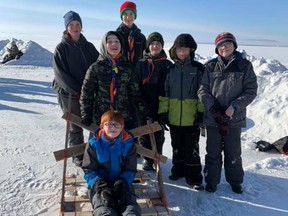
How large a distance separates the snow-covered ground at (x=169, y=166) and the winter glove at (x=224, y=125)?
0.81 meters

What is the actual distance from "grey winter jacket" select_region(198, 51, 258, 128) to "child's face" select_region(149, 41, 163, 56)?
686 millimetres

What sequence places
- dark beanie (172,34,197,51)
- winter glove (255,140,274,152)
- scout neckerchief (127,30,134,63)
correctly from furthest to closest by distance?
winter glove (255,140,274,152) < scout neckerchief (127,30,134,63) < dark beanie (172,34,197,51)

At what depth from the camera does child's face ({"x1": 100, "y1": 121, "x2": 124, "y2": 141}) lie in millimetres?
3283

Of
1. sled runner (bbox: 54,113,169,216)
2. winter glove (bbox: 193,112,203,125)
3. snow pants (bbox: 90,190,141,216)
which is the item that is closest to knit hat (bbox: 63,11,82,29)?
sled runner (bbox: 54,113,169,216)

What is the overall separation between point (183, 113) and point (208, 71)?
1.92ft

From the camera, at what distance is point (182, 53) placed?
4.03 metres

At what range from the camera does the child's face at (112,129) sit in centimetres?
328

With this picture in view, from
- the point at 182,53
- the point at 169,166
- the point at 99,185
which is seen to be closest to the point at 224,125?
the point at 182,53

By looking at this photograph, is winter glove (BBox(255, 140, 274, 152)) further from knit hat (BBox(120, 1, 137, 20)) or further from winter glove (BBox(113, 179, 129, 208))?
winter glove (BBox(113, 179, 129, 208))

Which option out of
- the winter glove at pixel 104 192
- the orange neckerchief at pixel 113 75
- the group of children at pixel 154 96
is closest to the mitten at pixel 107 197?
the winter glove at pixel 104 192

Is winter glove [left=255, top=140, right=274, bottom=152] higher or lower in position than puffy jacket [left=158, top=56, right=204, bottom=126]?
lower

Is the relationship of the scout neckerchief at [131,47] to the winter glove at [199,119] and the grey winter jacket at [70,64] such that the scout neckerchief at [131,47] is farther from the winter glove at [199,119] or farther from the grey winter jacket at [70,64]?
the winter glove at [199,119]

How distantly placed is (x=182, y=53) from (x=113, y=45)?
0.85 meters

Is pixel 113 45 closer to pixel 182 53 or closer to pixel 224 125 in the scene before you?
pixel 182 53
